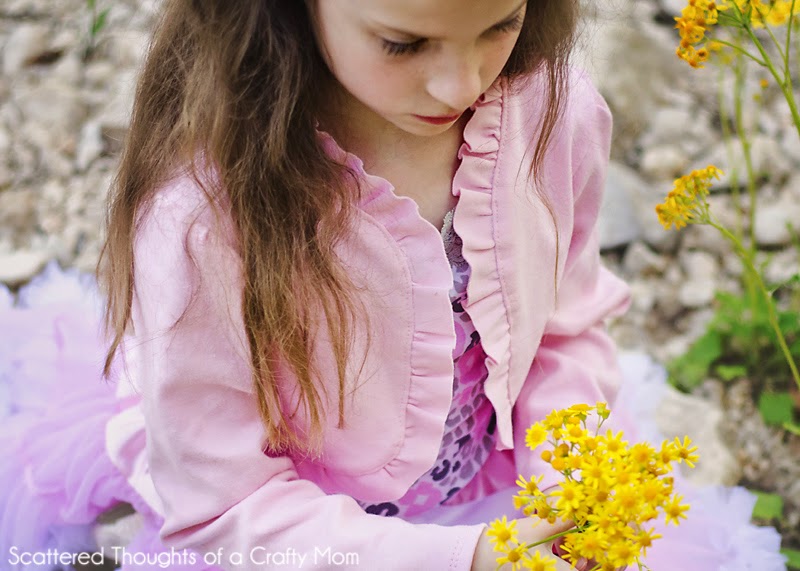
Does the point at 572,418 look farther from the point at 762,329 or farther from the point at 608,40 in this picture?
the point at 608,40

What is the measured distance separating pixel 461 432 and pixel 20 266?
1.24 m

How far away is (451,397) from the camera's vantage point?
1.12 meters

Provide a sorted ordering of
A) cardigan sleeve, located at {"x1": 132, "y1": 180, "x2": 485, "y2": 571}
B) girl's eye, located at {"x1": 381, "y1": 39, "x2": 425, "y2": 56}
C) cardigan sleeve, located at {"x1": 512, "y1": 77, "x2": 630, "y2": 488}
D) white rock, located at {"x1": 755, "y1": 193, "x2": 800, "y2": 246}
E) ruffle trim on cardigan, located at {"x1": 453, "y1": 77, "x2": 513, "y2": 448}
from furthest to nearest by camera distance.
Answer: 1. white rock, located at {"x1": 755, "y1": 193, "x2": 800, "y2": 246}
2. cardigan sleeve, located at {"x1": 512, "y1": 77, "x2": 630, "y2": 488}
3. ruffle trim on cardigan, located at {"x1": 453, "y1": 77, "x2": 513, "y2": 448}
4. cardigan sleeve, located at {"x1": 132, "y1": 180, "x2": 485, "y2": 571}
5. girl's eye, located at {"x1": 381, "y1": 39, "x2": 425, "y2": 56}

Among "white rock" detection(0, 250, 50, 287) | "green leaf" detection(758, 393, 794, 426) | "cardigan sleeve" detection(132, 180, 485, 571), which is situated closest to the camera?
"cardigan sleeve" detection(132, 180, 485, 571)

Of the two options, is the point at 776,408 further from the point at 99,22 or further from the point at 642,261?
the point at 99,22

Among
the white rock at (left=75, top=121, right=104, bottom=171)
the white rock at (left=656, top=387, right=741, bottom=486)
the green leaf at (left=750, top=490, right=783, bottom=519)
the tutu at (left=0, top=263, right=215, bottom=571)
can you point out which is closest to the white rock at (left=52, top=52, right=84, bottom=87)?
the white rock at (left=75, top=121, right=104, bottom=171)

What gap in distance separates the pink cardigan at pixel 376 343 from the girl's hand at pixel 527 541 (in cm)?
1

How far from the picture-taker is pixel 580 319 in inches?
52.4

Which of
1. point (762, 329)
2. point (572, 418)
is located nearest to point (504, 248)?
point (572, 418)

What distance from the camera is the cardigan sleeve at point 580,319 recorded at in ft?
3.94

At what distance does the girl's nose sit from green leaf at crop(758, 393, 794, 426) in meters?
1.18

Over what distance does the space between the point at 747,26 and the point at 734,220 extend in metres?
1.30

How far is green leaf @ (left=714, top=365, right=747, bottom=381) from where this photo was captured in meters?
1.80

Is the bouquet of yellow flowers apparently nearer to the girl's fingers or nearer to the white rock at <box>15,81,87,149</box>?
the girl's fingers
